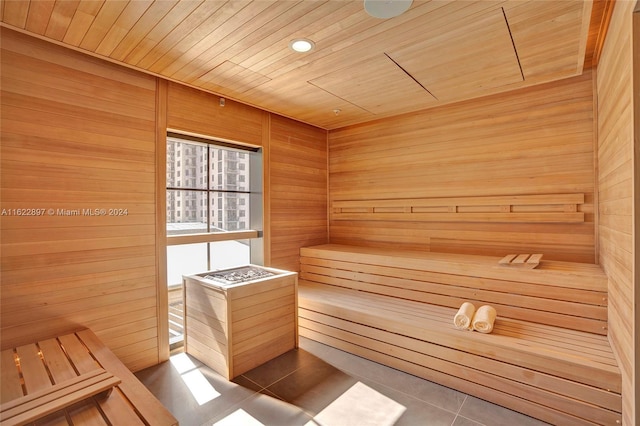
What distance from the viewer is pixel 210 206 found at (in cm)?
345

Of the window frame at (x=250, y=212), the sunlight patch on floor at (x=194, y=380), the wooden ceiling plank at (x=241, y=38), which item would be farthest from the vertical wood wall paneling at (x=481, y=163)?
the sunlight patch on floor at (x=194, y=380)

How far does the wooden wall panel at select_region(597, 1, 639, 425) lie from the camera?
4.99 ft

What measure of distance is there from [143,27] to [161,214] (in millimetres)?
1473

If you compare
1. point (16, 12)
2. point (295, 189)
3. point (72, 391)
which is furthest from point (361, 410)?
point (16, 12)

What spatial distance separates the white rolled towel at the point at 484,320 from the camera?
2.41m

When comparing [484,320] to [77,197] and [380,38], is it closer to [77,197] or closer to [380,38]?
[380,38]

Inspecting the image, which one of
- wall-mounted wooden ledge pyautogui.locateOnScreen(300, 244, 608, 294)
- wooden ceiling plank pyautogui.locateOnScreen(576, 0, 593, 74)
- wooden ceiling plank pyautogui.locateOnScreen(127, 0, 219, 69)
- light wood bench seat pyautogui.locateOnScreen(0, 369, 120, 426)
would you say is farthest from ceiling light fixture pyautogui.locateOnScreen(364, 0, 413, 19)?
light wood bench seat pyautogui.locateOnScreen(0, 369, 120, 426)

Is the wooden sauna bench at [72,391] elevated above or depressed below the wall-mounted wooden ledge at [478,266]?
below

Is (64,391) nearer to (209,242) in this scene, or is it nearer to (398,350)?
(209,242)

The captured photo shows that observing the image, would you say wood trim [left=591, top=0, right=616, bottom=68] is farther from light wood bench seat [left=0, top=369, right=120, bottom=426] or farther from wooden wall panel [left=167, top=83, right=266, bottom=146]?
light wood bench seat [left=0, top=369, right=120, bottom=426]

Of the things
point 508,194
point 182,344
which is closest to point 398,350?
point 508,194

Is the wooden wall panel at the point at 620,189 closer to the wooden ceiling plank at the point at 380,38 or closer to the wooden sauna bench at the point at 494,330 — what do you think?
the wooden sauna bench at the point at 494,330

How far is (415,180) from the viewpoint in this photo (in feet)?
12.6

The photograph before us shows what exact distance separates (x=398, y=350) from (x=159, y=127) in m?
2.84
